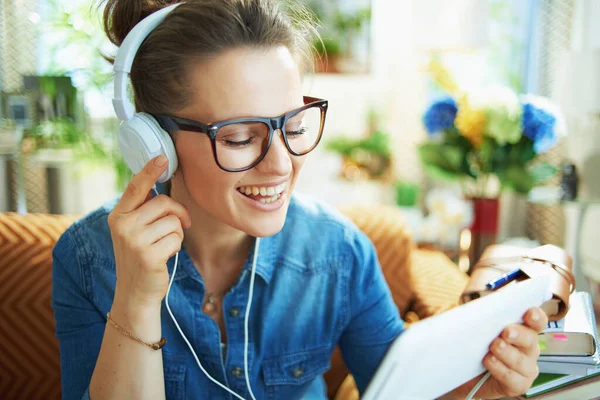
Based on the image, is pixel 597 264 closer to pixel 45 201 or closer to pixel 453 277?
pixel 453 277

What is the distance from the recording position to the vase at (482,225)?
1746mm

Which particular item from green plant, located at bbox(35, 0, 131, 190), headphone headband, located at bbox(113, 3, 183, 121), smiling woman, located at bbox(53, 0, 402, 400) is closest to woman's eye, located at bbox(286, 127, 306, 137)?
smiling woman, located at bbox(53, 0, 402, 400)

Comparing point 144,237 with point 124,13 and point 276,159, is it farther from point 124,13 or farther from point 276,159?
point 124,13

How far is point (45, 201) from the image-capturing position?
2.96 m

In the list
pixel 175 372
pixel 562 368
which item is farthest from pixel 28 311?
pixel 562 368

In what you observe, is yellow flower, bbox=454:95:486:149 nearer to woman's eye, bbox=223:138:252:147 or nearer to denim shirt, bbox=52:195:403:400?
denim shirt, bbox=52:195:403:400

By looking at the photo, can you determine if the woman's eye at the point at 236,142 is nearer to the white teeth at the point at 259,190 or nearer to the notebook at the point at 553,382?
the white teeth at the point at 259,190

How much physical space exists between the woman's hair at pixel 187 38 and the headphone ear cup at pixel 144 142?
0.05m

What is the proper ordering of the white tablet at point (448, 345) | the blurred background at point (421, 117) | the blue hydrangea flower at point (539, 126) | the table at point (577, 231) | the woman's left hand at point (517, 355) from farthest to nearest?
1. the blurred background at point (421, 117)
2. the blue hydrangea flower at point (539, 126)
3. the table at point (577, 231)
4. the woman's left hand at point (517, 355)
5. the white tablet at point (448, 345)

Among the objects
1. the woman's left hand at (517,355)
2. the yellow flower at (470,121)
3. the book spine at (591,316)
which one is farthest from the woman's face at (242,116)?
the yellow flower at (470,121)

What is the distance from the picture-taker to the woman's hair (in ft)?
2.64

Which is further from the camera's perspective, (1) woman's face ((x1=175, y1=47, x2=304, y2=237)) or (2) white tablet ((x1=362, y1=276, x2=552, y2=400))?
(1) woman's face ((x1=175, y1=47, x2=304, y2=237))

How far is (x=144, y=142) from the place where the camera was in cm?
78

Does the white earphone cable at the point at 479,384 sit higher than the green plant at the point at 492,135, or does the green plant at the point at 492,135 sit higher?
the green plant at the point at 492,135
